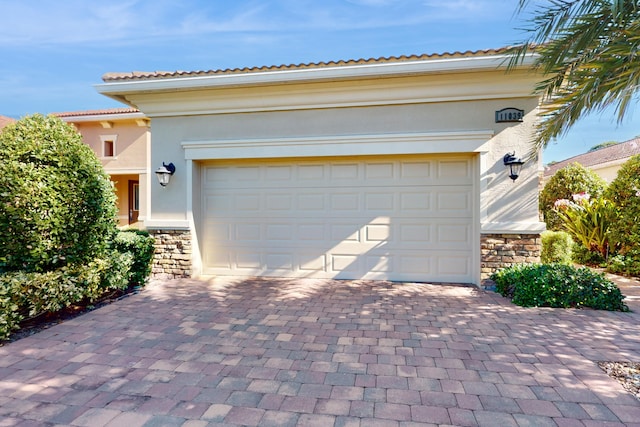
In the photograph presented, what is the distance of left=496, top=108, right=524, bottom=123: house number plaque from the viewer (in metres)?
5.57

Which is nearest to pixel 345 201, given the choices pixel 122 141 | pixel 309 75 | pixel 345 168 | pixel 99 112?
pixel 345 168

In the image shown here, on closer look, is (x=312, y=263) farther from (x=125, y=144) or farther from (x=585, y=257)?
(x=125, y=144)

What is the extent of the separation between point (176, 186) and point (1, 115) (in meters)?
15.2

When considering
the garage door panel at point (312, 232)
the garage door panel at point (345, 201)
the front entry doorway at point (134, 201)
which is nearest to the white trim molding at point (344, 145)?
the garage door panel at point (345, 201)

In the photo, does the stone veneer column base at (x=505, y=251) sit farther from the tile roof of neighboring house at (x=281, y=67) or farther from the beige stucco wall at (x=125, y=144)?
the beige stucco wall at (x=125, y=144)

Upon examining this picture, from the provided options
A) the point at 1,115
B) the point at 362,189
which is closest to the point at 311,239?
the point at 362,189

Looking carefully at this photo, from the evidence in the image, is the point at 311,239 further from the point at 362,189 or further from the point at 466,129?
the point at 466,129

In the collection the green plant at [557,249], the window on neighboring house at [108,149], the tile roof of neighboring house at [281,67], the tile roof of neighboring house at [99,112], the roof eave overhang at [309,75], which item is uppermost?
the tile roof of neighboring house at [99,112]

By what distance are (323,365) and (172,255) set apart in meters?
4.68

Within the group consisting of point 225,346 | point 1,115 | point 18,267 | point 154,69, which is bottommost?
point 225,346

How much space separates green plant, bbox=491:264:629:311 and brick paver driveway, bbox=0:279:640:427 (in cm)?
21

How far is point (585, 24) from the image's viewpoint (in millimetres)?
3381

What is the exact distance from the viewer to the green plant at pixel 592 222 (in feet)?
25.1

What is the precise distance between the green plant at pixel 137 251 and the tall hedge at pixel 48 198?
3.12 ft
